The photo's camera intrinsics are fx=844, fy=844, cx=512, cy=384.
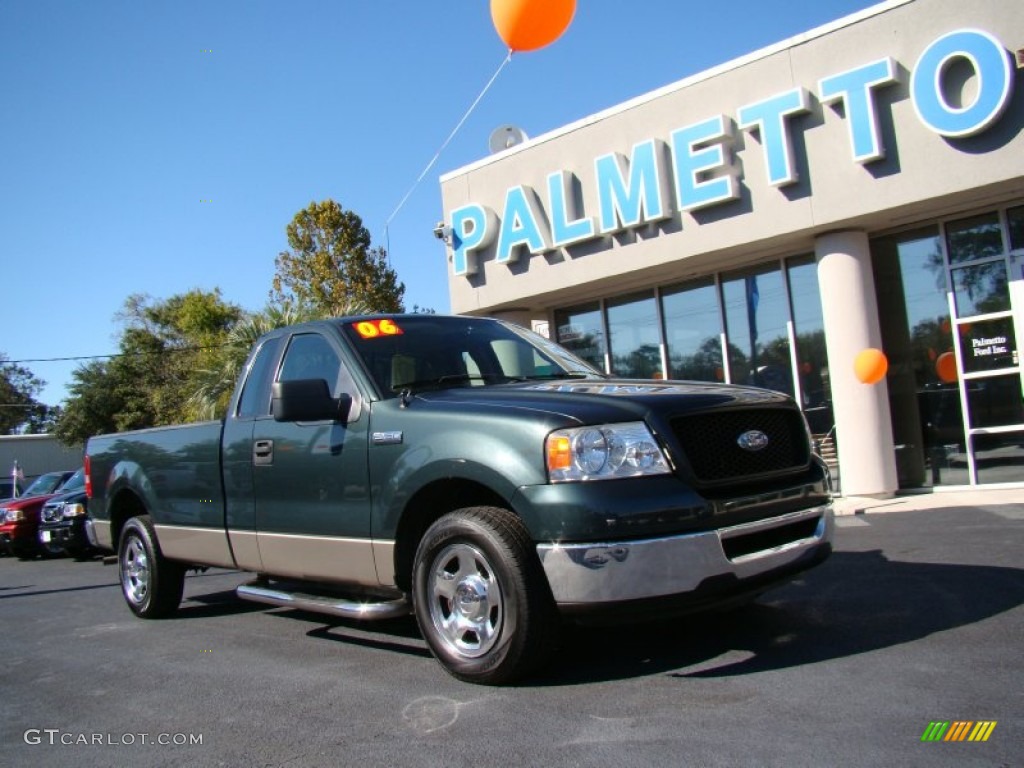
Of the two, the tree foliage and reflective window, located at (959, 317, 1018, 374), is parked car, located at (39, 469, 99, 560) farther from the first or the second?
the tree foliage

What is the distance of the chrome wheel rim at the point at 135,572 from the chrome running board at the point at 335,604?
1.60 m

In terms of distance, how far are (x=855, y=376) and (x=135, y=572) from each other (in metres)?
9.08

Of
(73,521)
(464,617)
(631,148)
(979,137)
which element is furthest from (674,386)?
(73,521)

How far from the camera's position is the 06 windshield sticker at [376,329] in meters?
4.96

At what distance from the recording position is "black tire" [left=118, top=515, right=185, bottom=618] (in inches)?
247

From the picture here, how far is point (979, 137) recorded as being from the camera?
389 inches

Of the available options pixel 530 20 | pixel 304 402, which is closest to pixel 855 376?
pixel 530 20

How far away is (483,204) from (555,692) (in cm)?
1218

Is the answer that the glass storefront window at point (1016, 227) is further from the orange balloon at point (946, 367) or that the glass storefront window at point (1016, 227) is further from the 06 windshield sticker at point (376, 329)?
the 06 windshield sticker at point (376, 329)

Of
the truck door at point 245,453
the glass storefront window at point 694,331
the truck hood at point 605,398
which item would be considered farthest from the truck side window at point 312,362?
the glass storefront window at point 694,331

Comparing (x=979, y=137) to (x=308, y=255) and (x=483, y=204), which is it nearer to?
(x=483, y=204)

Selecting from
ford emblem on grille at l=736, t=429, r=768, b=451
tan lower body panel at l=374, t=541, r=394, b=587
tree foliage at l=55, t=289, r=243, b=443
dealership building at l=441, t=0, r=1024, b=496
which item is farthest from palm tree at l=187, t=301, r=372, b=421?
tree foliage at l=55, t=289, r=243, b=443

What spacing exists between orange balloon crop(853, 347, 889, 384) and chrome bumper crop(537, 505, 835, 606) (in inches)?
323

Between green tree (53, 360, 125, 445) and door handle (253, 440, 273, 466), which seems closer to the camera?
door handle (253, 440, 273, 466)
